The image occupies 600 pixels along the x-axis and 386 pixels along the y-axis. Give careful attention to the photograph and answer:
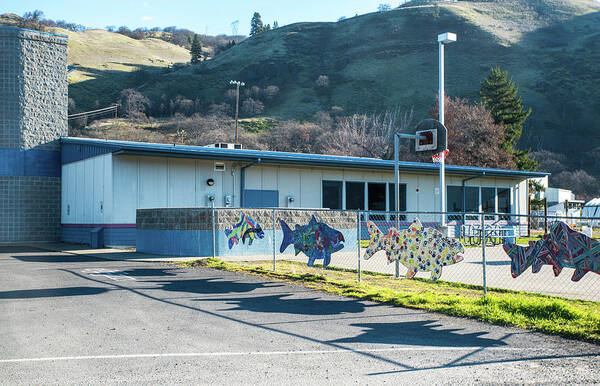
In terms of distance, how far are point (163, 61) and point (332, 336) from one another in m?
139

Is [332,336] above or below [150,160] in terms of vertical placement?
below

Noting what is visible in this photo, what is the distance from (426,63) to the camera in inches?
4313

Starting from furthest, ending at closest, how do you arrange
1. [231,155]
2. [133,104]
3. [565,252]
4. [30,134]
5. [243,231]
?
1. [133,104]
2. [30,134]
3. [231,155]
4. [243,231]
5. [565,252]

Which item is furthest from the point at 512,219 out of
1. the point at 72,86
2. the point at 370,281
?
the point at 72,86

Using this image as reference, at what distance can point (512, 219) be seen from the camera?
33.8 metres

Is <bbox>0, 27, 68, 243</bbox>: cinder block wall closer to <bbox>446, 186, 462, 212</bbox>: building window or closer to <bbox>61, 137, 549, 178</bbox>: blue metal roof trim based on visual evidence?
<bbox>61, 137, 549, 178</bbox>: blue metal roof trim

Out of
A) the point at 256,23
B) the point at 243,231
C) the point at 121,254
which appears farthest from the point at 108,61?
the point at 243,231

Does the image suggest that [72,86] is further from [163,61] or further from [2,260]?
[2,260]

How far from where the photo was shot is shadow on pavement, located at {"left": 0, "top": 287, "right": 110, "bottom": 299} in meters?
10.5

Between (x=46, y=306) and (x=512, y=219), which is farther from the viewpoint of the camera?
(x=512, y=219)

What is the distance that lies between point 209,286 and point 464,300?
5126 millimetres

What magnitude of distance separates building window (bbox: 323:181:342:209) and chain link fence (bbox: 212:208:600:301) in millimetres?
2122

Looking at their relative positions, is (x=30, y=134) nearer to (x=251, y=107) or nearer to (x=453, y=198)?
(x=453, y=198)

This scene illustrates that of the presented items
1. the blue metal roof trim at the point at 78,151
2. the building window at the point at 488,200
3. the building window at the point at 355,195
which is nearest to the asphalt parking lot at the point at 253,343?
the blue metal roof trim at the point at 78,151
